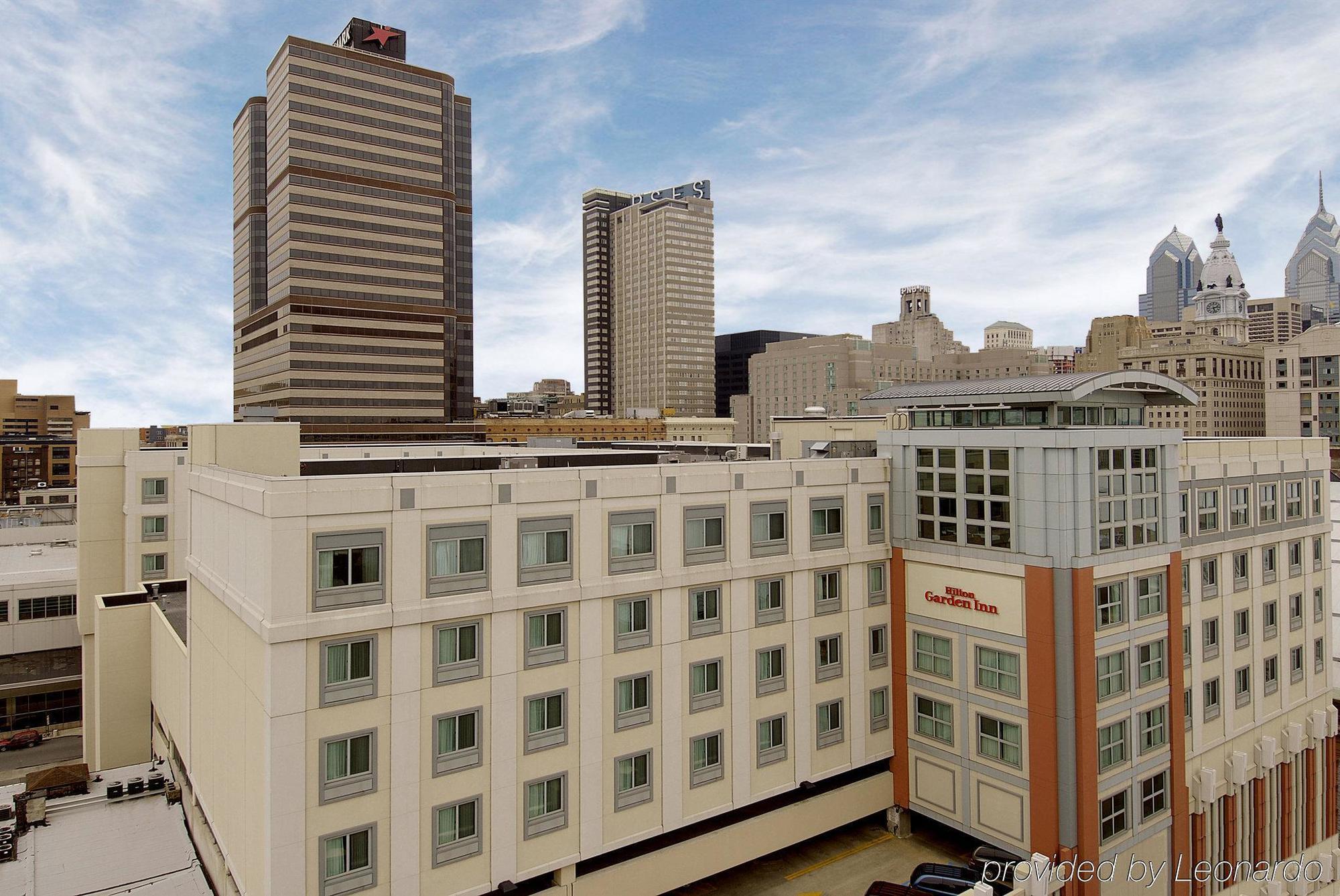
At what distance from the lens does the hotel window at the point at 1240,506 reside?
152 feet

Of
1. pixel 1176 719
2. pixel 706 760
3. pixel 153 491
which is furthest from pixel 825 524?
pixel 153 491

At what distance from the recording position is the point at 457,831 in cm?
2908

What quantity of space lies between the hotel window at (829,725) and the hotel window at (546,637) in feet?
47.8

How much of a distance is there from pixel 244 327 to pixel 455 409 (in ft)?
176

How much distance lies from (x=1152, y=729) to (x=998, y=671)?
8.52 metres

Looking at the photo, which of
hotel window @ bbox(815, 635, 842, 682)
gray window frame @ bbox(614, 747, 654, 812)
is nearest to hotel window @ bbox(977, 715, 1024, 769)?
hotel window @ bbox(815, 635, 842, 682)

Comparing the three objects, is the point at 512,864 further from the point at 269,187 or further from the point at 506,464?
the point at 269,187

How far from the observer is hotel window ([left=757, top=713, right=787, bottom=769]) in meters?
37.1

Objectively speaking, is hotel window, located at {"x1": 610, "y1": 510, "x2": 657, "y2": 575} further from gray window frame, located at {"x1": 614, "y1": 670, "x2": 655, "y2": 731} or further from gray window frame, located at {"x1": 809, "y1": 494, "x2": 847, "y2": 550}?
gray window frame, located at {"x1": 809, "y1": 494, "x2": 847, "y2": 550}

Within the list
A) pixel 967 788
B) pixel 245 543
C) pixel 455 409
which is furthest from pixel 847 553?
pixel 455 409

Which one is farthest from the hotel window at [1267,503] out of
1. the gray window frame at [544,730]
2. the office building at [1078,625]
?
the gray window frame at [544,730]

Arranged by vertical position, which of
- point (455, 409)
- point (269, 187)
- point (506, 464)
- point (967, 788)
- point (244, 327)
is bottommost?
point (967, 788)

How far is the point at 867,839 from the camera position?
134 feet

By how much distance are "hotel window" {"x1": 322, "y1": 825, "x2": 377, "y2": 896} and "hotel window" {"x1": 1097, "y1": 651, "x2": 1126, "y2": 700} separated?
3099 centimetres
